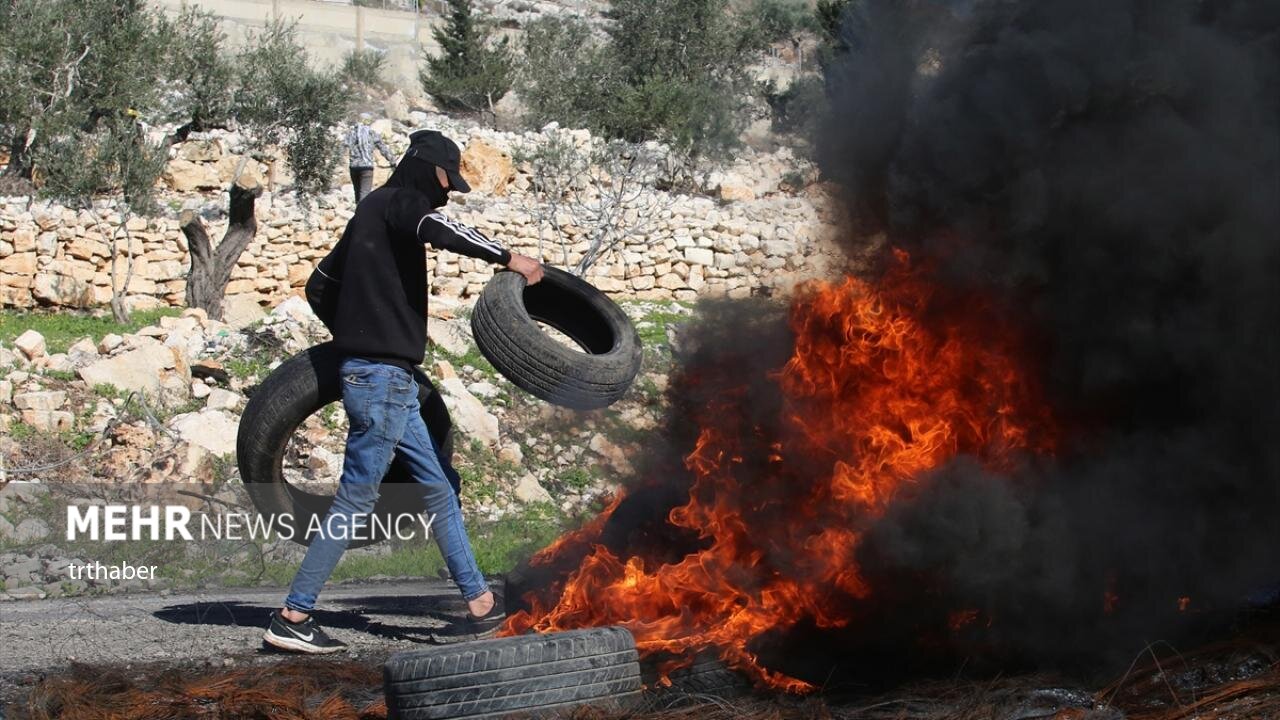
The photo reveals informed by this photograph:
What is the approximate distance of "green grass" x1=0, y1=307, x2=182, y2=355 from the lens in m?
17.9

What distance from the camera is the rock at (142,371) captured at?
13531mm

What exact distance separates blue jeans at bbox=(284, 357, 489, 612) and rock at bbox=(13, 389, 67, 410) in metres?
8.17

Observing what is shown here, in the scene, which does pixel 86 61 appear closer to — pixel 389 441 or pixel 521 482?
pixel 521 482

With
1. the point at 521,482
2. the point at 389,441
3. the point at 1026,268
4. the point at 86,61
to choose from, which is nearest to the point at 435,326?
the point at 521,482

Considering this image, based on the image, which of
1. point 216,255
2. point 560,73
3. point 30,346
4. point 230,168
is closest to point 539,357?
point 30,346

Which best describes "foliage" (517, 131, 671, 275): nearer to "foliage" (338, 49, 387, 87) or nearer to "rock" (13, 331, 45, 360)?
"foliage" (338, 49, 387, 87)

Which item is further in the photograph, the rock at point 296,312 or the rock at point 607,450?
the rock at point 296,312

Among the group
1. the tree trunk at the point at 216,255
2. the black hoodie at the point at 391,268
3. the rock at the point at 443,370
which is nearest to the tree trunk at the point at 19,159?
the tree trunk at the point at 216,255

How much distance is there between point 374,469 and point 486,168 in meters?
23.5

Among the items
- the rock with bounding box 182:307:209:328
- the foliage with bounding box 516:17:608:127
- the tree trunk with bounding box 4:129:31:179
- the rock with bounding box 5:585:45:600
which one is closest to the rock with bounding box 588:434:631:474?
the rock with bounding box 5:585:45:600

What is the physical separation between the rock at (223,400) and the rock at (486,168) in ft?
50.7

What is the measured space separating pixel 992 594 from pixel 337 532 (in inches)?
123

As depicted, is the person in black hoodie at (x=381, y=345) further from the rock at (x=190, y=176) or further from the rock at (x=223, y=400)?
the rock at (x=190, y=176)

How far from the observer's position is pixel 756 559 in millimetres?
5547
